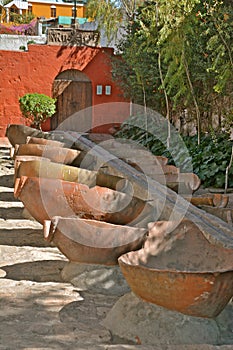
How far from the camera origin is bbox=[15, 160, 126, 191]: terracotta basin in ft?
18.9

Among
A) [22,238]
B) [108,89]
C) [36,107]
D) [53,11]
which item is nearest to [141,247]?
[22,238]

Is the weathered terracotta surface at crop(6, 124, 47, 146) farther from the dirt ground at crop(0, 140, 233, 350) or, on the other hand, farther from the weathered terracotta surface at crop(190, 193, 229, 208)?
the weathered terracotta surface at crop(190, 193, 229, 208)

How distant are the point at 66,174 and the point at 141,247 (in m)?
1.99

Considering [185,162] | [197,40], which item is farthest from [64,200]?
[197,40]

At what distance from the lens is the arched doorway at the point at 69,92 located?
51.1 feet

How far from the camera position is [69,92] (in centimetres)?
1563

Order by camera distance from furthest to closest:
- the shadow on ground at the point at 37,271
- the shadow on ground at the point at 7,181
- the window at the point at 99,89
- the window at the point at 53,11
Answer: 1. the window at the point at 53,11
2. the window at the point at 99,89
3. the shadow on ground at the point at 7,181
4. the shadow on ground at the point at 37,271

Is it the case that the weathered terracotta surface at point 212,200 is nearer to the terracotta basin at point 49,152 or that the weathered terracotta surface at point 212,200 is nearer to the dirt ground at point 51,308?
the dirt ground at point 51,308

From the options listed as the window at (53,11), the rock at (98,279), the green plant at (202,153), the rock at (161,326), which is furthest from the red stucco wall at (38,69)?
the window at (53,11)

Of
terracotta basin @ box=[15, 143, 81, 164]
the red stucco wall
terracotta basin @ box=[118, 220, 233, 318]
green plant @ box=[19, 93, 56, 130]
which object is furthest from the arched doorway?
terracotta basin @ box=[118, 220, 233, 318]

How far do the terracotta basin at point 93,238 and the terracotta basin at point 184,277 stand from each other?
18 cm

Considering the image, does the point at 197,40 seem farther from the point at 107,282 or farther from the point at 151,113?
the point at 107,282

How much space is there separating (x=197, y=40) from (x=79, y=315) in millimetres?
6963

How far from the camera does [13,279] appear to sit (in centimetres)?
476
